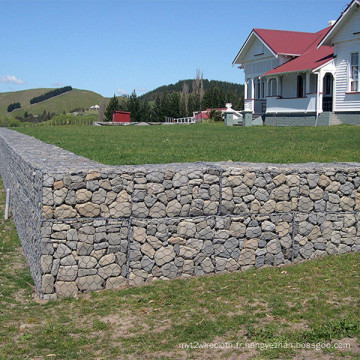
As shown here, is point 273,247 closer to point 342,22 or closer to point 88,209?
point 88,209

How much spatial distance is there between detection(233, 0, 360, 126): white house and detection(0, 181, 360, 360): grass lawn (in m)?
20.2

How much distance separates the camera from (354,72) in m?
25.8

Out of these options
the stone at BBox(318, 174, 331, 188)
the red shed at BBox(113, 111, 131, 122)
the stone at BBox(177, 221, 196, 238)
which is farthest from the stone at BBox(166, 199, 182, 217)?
the red shed at BBox(113, 111, 131, 122)

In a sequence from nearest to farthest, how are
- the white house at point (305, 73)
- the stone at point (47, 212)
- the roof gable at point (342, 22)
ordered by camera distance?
1. the stone at point (47, 212)
2. the roof gable at point (342, 22)
3. the white house at point (305, 73)

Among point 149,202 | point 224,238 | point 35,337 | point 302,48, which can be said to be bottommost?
point 35,337

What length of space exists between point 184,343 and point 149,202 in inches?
87.5

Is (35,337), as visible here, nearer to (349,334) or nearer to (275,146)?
(349,334)

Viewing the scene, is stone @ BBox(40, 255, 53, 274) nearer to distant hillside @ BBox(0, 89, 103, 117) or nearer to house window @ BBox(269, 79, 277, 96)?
house window @ BBox(269, 79, 277, 96)

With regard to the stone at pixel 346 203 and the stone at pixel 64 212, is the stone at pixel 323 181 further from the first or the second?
the stone at pixel 64 212

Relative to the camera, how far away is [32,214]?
722 centimetres

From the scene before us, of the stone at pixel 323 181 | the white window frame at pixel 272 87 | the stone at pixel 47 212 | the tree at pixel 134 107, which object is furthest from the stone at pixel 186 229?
the tree at pixel 134 107

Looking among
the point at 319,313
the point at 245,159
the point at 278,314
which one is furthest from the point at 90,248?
the point at 245,159

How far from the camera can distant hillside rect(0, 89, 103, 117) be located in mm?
137625

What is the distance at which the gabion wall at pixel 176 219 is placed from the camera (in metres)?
6.57
